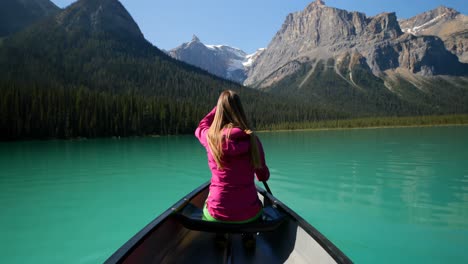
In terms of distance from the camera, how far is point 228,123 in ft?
12.9

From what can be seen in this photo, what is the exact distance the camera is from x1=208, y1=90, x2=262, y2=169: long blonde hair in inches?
150

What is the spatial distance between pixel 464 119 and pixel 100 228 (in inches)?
5120

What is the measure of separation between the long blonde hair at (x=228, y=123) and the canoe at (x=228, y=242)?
2.93ft

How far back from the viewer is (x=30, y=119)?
5859cm

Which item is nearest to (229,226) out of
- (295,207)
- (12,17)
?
(295,207)

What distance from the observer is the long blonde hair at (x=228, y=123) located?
3.82 meters

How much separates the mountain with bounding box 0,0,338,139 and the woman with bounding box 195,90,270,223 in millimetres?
64605

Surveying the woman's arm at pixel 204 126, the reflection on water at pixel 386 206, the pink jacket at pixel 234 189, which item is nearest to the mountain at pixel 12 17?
the reflection on water at pixel 386 206

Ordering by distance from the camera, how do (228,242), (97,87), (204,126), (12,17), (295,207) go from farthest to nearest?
(12,17) → (97,87) → (295,207) → (204,126) → (228,242)

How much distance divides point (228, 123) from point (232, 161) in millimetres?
498

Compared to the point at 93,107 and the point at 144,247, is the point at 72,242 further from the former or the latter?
the point at 93,107

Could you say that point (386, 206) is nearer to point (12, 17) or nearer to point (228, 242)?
point (228, 242)

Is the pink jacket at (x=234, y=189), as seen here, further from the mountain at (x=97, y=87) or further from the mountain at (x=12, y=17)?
the mountain at (x=12, y=17)

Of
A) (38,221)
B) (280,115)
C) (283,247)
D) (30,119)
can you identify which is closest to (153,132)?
(30,119)
